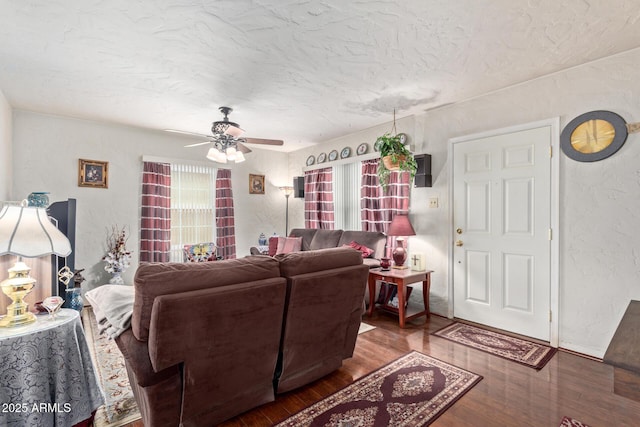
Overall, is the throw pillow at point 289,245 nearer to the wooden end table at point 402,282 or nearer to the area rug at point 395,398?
the wooden end table at point 402,282

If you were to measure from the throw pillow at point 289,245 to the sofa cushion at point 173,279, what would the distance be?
314 cm

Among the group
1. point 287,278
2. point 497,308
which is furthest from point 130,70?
point 497,308

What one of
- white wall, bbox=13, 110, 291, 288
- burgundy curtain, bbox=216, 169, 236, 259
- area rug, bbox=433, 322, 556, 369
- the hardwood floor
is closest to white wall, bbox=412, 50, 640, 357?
area rug, bbox=433, 322, 556, 369

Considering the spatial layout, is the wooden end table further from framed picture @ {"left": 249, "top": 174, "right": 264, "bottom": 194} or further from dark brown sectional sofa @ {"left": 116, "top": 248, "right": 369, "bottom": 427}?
framed picture @ {"left": 249, "top": 174, "right": 264, "bottom": 194}

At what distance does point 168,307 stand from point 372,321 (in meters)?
2.62

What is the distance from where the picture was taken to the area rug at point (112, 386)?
1855 mm

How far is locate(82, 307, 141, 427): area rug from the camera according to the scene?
1.86m

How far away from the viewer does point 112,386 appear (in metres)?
2.19

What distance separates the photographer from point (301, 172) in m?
5.98

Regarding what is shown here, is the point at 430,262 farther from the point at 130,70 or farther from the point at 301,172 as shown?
the point at 130,70

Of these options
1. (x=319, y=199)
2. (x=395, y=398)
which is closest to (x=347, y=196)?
(x=319, y=199)

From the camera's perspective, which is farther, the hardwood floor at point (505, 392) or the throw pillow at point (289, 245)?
the throw pillow at point (289, 245)

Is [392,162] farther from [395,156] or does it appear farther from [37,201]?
[37,201]

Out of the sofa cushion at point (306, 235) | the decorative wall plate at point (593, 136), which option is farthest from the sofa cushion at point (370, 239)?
the decorative wall plate at point (593, 136)
